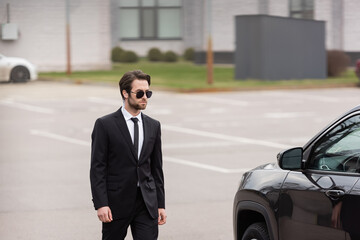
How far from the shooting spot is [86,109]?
72.9 feet

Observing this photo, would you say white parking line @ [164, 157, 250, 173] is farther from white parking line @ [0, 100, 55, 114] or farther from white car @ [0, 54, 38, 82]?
white parking line @ [0, 100, 55, 114]

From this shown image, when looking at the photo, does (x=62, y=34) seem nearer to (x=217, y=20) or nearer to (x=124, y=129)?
(x=217, y=20)

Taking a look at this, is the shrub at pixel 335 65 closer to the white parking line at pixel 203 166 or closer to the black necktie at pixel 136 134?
the white parking line at pixel 203 166

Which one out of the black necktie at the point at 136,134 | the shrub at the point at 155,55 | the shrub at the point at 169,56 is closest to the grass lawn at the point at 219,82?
the shrub at the point at 169,56

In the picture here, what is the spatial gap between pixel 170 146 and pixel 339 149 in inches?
400

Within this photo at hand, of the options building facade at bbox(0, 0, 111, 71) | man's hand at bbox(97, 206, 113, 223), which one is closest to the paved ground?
man's hand at bbox(97, 206, 113, 223)

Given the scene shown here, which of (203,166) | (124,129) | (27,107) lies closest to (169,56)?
(27,107)

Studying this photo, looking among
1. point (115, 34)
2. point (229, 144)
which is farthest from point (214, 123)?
point (115, 34)

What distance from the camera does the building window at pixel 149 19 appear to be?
57.8 meters

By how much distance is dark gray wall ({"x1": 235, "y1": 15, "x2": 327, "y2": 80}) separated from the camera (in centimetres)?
3094

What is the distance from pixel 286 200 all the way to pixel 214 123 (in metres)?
13.7

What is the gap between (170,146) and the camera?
15.0 metres

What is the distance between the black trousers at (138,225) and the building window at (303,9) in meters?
37.7

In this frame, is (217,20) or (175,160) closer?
(175,160)
